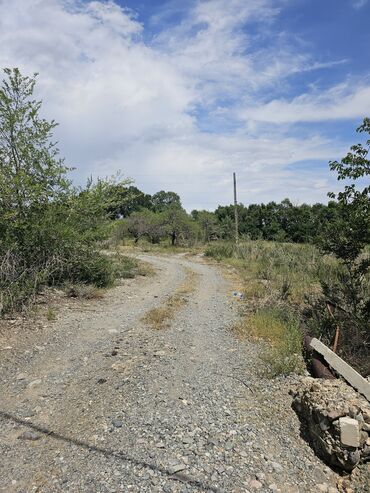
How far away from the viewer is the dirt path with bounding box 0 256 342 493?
2.93m

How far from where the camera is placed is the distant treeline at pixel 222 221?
11523mm

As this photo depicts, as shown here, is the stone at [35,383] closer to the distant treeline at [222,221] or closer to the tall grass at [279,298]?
the tall grass at [279,298]

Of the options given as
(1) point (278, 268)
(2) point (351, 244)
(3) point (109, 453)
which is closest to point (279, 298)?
(2) point (351, 244)

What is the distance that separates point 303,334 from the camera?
634 cm

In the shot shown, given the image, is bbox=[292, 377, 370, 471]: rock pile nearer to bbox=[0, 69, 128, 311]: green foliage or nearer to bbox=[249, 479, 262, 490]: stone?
bbox=[249, 479, 262, 490]: stone

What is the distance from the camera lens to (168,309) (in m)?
8.41

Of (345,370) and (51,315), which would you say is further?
(51,315)

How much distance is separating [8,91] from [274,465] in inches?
366

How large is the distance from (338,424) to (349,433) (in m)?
0.11

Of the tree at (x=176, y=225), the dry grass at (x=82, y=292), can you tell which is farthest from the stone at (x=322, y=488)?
the tree at (x=176, y=225)

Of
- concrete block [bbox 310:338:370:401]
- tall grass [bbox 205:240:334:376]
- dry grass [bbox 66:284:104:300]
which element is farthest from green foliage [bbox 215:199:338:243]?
concrete block [bbox 310:338:370:401]

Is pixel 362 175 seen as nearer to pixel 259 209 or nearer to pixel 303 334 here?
pixel 303 334

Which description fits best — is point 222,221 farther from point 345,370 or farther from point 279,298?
point 345,370

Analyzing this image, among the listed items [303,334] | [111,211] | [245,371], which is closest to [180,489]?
[245,371]
